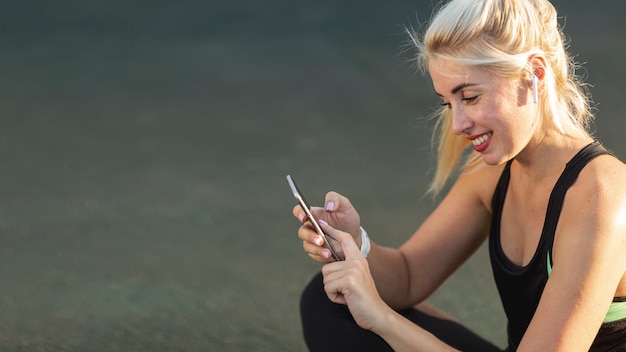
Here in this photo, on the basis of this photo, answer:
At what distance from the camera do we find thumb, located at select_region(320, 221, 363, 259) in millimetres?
1697

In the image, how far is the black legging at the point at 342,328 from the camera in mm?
1873

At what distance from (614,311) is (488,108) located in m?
0.42

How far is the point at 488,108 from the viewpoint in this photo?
1.68 meters

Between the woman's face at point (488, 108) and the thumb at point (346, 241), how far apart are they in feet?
0.90

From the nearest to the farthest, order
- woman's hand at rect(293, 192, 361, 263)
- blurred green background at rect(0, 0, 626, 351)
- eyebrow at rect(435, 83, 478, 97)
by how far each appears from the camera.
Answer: eyebrow at rect(435, 83, 478, 97)
woman's hand at rect(293, 192, 361, 263)
blurred green background at rect(0, 0, 626, 351)

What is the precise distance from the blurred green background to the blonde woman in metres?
0.68

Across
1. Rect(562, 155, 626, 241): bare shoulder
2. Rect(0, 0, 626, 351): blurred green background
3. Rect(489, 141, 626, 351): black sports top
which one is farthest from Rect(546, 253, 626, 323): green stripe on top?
Rect(0, 0, 626, 351): blurred green background

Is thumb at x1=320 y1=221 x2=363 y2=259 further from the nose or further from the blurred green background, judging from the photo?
the blurred green background

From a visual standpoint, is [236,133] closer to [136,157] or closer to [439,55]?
[136,157]

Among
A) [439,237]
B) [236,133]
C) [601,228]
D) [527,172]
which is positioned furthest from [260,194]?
[601,228]

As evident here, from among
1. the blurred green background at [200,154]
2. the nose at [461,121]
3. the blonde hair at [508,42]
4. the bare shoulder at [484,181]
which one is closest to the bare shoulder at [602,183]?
the blonde hair at [508,42]

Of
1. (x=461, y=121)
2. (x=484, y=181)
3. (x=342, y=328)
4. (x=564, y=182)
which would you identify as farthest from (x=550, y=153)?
(x=342, y=328)

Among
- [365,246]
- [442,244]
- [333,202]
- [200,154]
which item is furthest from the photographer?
[200,154]

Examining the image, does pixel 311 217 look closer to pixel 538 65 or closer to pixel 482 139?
pixel 482 139
